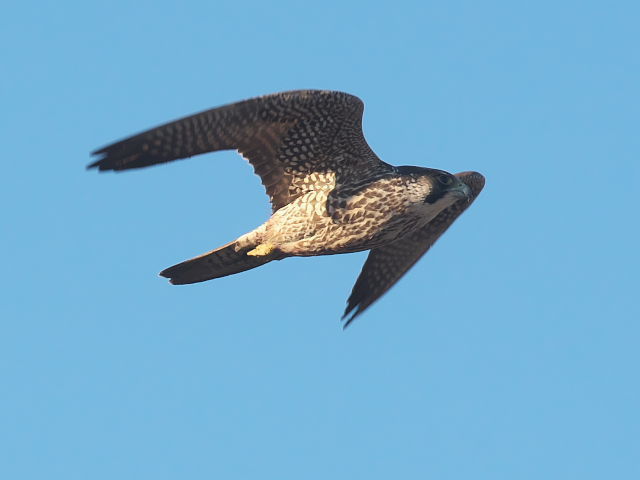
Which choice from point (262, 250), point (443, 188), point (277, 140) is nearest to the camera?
point (277, 140)

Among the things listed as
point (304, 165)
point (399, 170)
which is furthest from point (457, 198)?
point (304, 165)

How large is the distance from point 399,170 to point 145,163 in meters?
2.96

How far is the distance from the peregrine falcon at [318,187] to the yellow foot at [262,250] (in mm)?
13

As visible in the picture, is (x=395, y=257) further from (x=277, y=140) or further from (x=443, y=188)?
(x=277, y=140)

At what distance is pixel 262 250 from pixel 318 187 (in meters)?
0.93

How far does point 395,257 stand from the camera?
1555cm

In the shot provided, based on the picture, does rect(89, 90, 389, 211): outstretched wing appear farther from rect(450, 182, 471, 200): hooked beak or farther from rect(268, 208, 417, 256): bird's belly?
rect(450, 182, 471, 200): hooked beak

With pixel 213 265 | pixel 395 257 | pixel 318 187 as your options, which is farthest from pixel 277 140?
pixel 395 257

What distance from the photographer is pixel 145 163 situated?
11.8 metres

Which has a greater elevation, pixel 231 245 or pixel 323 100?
pixel 323 100

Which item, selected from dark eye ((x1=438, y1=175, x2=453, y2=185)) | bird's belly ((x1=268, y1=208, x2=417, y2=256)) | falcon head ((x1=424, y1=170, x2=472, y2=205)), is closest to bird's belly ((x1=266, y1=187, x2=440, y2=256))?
bird's belly ((x1=268, y1=208, x2=417, y2=256))

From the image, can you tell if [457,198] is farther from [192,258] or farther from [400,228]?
[192,258]

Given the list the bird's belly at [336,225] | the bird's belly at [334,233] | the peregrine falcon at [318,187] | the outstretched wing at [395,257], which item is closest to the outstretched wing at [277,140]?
the peregrine falcon at [318,187]

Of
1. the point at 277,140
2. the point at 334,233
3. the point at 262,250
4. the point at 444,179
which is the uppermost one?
the point at 277,140
